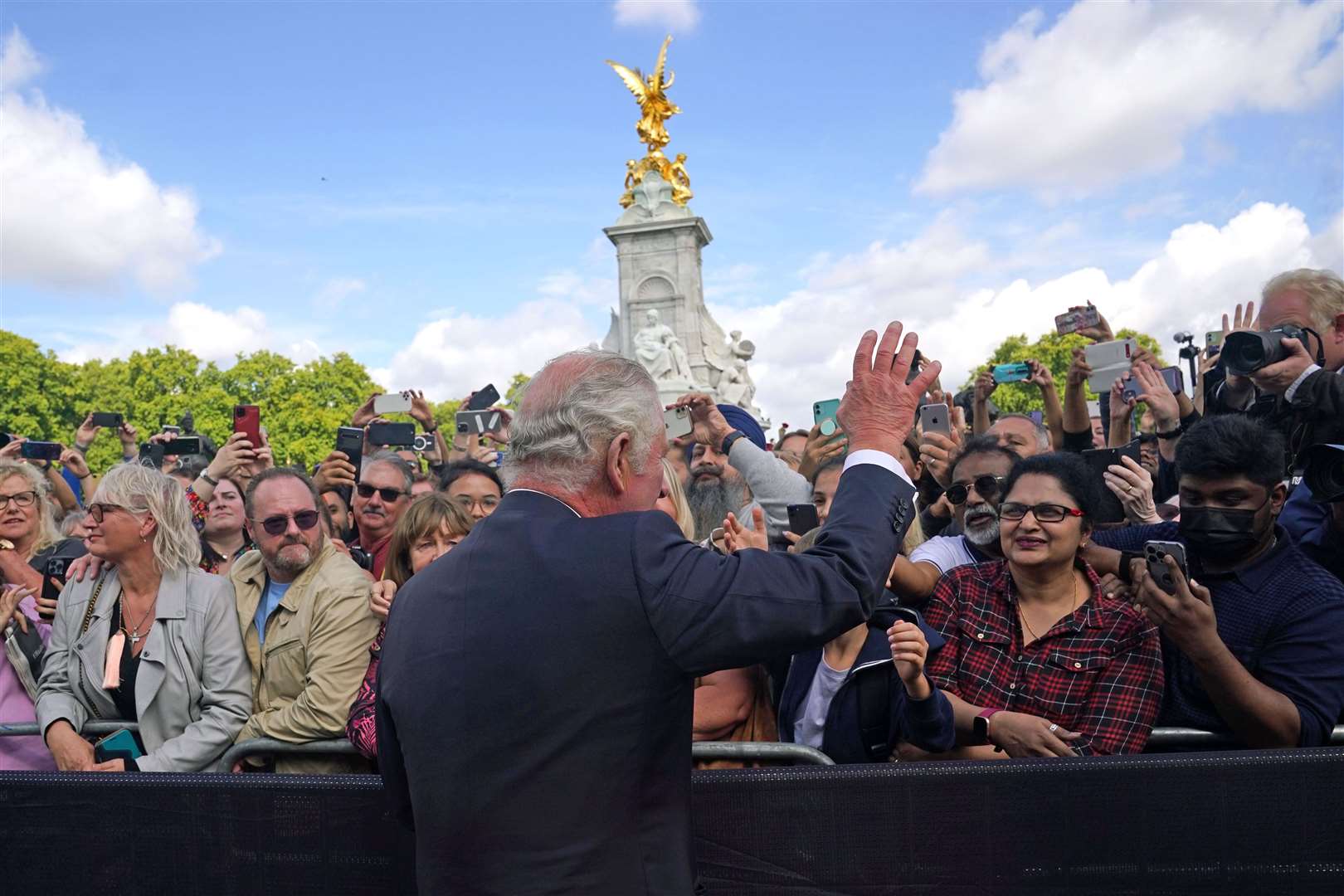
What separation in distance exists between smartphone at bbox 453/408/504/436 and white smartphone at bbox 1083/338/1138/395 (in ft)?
15.2

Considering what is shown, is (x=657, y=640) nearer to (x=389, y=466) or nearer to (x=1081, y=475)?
(x=1081, y=475)

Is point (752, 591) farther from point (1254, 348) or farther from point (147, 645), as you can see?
point (147, 645)

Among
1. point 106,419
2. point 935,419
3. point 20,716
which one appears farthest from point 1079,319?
point 106,419

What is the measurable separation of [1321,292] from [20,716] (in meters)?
5.33

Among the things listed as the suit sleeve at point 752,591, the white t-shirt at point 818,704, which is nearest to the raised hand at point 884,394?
the suit sleeve at point 752,591

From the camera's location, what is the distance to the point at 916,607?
3.79 m

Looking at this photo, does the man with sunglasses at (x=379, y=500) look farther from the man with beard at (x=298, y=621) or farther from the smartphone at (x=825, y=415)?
the smartphone at (x=825, y=415)

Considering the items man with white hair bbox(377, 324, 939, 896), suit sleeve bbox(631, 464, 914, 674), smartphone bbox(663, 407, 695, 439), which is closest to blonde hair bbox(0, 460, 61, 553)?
smartphone bbox(663, 407, 695, 439)

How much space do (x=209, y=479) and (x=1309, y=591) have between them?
199 inches

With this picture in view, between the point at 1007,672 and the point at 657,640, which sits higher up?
the point at 657,640

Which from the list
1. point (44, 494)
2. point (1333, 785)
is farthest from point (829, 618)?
point (44, 494)

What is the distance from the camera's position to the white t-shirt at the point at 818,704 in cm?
330

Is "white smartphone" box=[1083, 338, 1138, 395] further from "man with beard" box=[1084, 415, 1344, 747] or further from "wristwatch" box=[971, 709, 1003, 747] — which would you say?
"wristwatch" box=[971, 709, 1003, 747]

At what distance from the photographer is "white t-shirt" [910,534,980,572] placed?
4.43 meters
